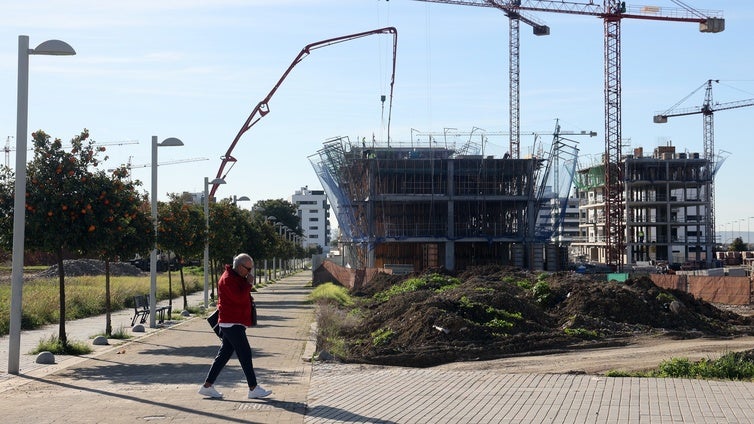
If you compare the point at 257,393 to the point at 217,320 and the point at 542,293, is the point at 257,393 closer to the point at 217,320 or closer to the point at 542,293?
the point at 217,320

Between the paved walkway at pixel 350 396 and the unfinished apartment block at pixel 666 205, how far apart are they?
98.4 m

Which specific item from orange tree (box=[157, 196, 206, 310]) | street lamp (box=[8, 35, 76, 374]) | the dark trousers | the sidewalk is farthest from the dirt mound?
the dark trousers

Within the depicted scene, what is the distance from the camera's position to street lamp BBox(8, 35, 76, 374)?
1488cm

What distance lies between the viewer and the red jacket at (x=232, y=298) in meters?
11.5

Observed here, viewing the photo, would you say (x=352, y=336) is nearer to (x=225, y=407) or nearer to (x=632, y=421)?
(x=225, y=407)

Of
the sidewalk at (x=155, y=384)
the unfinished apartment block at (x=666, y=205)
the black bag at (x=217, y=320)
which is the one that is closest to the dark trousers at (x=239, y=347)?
the black bag at (x=217, y=320)

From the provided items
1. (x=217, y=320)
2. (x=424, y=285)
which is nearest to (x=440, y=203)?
(x=424, y=285)

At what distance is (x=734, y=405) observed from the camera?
10.4 metres

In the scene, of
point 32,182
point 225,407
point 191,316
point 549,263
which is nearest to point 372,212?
point 549,263

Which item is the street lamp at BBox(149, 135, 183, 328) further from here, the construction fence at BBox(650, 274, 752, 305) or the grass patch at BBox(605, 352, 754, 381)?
the construction fence at BBox(650, 274, 752, 305)

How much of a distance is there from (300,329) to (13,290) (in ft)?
34.8

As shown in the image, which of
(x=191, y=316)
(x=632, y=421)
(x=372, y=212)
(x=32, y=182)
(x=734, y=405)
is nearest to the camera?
(x=632, y=421)

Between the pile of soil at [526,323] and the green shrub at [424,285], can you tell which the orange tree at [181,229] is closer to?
the green shrub at [424,285]

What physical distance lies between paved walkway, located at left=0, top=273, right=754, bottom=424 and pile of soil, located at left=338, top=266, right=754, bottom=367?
2.99 m
